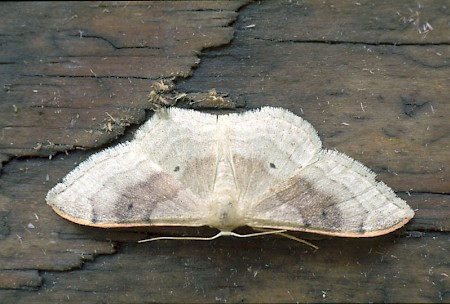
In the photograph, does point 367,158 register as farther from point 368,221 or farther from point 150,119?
point 150,119

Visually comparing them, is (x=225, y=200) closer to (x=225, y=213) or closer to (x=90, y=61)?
(x=225, y=213)

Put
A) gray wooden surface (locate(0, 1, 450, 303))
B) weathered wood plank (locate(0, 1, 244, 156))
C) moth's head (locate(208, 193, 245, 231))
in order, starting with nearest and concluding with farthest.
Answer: moth's head (locate(208, 193, 245, 231)) → gray wooden surface (locate(0, 1, 450, 303)) → weathered wood plank (locate(0, 1, 244, 156))

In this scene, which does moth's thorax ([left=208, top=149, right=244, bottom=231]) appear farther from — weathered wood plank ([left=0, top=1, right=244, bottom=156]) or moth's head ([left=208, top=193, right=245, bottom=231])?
weathered wood plank ([left=0, top=1, right=244, bottom=156])

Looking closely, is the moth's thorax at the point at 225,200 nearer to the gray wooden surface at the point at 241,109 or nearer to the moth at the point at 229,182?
the moth at the point at 229,182

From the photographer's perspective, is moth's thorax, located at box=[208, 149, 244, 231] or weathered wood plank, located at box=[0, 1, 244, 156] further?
weathered wood plank, located at box=[0, 1, 244, 156]

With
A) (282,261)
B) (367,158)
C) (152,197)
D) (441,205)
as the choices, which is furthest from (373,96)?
(152,197)

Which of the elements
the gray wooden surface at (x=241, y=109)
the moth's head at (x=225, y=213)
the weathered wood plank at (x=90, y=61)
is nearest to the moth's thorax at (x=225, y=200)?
the moth's head at (x=225, y=213)

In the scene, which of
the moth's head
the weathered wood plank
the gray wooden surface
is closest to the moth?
the moth's head

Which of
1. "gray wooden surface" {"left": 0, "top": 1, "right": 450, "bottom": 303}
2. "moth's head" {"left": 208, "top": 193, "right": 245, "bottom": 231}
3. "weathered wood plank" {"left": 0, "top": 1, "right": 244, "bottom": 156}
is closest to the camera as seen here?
"moth's head" {"left": 208, "top": 193, "right": 245, "bottom": 231}
